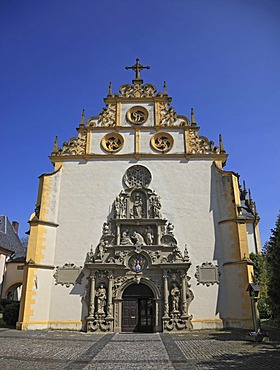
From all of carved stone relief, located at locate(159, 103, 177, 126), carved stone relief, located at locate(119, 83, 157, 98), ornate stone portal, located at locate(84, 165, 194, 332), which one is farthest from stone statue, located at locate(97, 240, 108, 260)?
carved stone relief, located at locate(119, 83, 157, 98)

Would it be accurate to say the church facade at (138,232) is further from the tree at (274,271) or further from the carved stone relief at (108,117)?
the tree at (274,271)

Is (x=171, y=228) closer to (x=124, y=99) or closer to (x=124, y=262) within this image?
(x=124, y=262)

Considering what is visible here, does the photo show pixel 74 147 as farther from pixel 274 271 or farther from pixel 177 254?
pixel 274 271

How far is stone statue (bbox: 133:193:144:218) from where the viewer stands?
1695 centimetres

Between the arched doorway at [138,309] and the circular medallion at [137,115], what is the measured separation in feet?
31.1

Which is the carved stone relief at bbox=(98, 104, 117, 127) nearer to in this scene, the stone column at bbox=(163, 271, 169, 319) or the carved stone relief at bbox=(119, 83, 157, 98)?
the carved stone relief at bbox=(119, 83, 157, 98)

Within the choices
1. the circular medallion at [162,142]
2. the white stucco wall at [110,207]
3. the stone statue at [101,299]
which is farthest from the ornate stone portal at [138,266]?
the circular medallion at [162,142]

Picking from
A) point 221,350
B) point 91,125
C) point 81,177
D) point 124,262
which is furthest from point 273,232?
point 91,125

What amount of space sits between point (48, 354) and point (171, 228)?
9238 millimetres

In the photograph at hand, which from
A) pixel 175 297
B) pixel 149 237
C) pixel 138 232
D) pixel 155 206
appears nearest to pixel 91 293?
pixel 138 232

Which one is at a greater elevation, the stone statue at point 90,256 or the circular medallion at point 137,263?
the stone statue at point 90,256

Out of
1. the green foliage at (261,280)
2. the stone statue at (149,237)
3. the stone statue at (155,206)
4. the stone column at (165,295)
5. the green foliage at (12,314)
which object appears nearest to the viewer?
the stone column at (165,295)

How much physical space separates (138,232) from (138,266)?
173 cm

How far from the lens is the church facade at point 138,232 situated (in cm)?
1529
